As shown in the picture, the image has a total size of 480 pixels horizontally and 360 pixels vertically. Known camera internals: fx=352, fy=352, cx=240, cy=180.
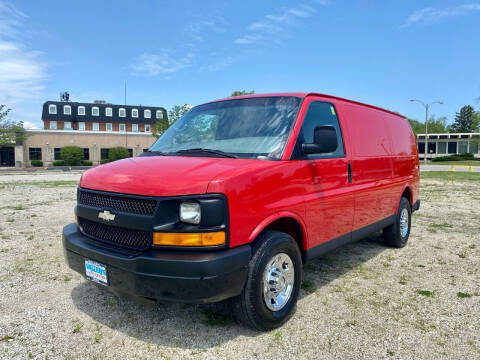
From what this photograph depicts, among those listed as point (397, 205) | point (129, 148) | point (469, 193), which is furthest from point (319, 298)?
point (129, 148)

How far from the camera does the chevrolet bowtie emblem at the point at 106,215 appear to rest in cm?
298

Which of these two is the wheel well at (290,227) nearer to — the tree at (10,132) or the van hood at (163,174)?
the van hood at (163,174)

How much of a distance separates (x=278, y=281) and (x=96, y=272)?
1.60 m

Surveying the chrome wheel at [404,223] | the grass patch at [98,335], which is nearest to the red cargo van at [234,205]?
the grass patch at [98,335]

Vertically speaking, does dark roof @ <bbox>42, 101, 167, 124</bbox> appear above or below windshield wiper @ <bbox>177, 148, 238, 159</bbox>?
above

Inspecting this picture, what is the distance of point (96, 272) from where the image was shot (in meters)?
3.04

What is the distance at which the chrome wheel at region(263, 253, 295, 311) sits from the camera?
3.07 meters

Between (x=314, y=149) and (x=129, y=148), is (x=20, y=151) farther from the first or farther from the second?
(x=314, y=149)

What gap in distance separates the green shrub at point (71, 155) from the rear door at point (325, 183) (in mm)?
50453

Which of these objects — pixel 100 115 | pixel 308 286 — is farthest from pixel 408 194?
pixel 100 115

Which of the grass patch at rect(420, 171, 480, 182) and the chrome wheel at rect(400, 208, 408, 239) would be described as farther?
the grass patch at rect(420, 171, 480, 182)

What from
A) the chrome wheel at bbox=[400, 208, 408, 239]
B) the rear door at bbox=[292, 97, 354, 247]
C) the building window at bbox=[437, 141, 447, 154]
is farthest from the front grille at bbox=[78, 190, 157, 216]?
the building window at bbox=[437, 141, 447, 154]

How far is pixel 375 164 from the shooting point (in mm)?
4812

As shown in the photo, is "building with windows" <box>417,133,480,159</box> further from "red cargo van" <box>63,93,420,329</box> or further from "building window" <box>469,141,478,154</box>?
"red cargo van" <box>63,93,420,329</box>
